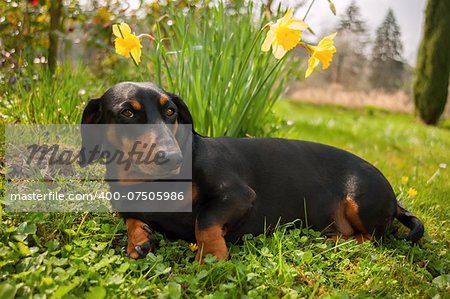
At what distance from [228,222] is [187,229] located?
0.26 meters

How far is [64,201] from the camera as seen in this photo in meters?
2.59

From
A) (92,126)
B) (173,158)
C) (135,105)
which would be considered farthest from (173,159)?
(92,126)

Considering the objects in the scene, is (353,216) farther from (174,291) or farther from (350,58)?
(350,58)

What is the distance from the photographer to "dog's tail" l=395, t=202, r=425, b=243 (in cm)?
278

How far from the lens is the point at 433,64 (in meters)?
12.8

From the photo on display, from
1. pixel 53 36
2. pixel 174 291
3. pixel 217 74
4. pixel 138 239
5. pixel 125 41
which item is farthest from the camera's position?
pixel 53 36

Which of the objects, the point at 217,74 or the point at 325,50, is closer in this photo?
the point at 325,50

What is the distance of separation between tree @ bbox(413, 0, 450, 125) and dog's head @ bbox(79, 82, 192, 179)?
11.9 metres

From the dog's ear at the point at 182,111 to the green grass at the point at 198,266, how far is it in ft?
2.10

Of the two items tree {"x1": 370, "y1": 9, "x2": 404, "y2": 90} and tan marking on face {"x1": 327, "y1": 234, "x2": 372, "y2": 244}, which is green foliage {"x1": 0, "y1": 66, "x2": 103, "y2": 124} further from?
tree {"x1": 370, "y1": 9, "x2": 404, "y2": 90}

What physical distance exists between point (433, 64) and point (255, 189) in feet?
38.4

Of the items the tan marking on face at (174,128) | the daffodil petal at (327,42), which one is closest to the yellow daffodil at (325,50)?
the daffodil petal at (327,42)

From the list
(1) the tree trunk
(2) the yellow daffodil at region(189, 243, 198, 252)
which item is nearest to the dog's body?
(2) the yellow daffodil at region(189, 243, 198, 252)

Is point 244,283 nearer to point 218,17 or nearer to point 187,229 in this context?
point 187,229
